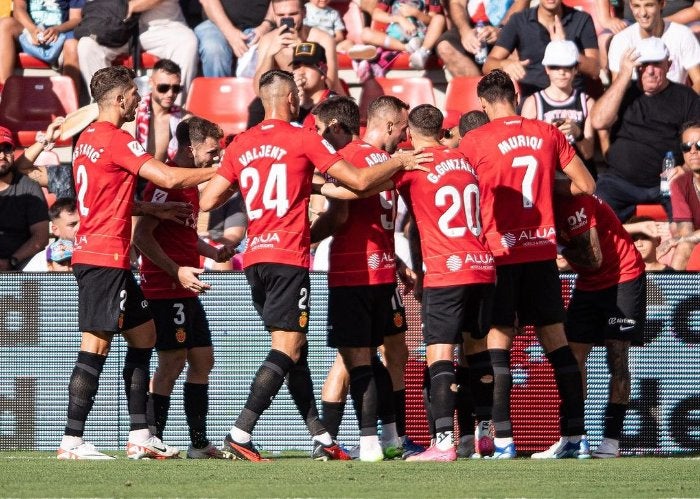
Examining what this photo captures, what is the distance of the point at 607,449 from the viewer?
31.6 ft

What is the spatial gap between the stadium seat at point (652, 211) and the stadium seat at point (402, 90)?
2.80 meters

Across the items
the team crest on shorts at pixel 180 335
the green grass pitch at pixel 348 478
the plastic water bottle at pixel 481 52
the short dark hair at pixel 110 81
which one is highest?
the plastic water bottle at pixel 481 52

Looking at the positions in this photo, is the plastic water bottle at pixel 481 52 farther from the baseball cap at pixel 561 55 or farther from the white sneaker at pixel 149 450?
the white sneaker at pixel 149 450

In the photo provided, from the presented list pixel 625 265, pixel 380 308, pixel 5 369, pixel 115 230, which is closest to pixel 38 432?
pixel 5 369

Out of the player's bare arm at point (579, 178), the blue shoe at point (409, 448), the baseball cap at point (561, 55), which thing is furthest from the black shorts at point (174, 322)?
the baseball cap at point (561, 55)

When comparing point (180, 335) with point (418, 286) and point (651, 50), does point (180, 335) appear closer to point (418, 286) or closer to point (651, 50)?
point (418, 286)

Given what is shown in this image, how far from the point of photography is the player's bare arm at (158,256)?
29.2 feet

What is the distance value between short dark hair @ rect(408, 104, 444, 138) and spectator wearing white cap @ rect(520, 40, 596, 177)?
3.79 m

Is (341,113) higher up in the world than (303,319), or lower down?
higher up

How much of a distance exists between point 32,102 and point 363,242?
22.7 ft

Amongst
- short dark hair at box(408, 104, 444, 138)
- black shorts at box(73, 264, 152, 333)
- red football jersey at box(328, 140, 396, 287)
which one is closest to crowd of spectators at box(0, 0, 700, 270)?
short dark hair at box(408, 104, 444, 138)

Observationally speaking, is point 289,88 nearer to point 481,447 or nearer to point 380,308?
point 380,308

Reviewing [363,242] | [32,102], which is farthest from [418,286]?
[32,102]

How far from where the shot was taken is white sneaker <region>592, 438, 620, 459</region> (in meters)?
9.61
